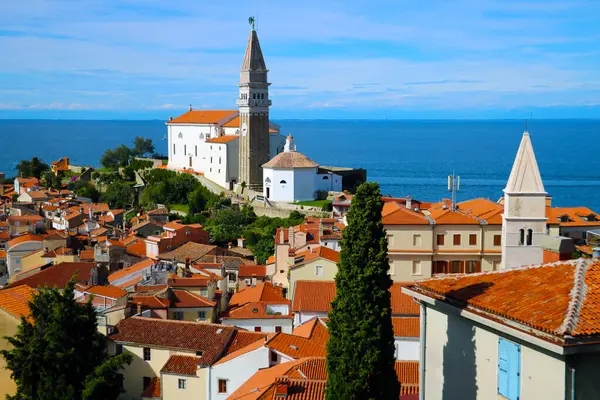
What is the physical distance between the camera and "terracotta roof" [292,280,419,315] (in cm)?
1989

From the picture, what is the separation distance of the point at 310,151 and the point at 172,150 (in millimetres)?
82691

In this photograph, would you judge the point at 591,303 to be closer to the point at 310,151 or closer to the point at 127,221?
the point at 127,221

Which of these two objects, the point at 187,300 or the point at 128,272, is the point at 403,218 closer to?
the point at 187,300

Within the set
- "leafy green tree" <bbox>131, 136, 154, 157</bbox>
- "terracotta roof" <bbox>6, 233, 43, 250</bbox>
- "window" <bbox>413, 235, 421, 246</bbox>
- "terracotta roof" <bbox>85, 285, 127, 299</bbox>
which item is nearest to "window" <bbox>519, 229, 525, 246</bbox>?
"window" <bbox>413, 235, 421, 246</bbox>

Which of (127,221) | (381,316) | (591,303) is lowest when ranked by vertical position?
(127,221)

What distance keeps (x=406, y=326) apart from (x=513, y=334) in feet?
40.4

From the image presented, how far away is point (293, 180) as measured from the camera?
4931 cm

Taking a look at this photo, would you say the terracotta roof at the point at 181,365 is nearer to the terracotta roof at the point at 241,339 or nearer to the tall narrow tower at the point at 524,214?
the terracotta roof at the point at 241,339

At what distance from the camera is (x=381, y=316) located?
1048 cm

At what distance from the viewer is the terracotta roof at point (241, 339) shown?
62.7 ft

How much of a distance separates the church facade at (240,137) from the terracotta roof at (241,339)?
34.3 m

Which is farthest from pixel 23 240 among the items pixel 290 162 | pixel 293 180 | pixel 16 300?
pixel 16 300

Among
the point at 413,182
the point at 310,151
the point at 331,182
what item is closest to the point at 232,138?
the point at 331,182

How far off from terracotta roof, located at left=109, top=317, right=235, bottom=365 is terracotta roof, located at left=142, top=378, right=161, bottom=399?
0.93m
